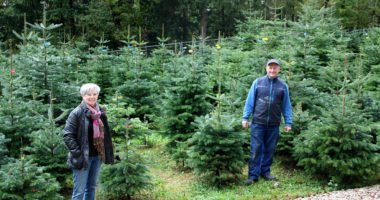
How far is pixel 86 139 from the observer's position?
579cm

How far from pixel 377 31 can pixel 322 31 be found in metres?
3.24

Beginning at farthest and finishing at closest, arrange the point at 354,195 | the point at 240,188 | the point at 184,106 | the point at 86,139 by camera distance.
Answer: the point at 184,106
the point at 240,188
the point at 354,195
the point at 86,139

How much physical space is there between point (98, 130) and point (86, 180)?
2.39ft

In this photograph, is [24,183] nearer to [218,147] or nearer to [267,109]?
[218,147]

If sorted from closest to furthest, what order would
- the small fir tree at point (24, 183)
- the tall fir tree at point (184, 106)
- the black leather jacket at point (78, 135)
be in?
1. the black leather jacket at point (78, 135)
2. the small fir tree at point (24, 183)
3. the tall fir tree at point (184, 106)

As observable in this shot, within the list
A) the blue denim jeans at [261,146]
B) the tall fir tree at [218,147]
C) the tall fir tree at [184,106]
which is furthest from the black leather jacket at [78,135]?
the tall fir tree at [184,106]

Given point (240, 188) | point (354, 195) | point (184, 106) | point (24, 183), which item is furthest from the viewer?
point (184, 106)

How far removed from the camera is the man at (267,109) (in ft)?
25.1

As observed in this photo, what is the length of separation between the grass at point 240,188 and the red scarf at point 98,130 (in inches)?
64.4

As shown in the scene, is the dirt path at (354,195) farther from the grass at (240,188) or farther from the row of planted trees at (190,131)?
the grass at (240,188)

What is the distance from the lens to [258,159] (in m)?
8.02

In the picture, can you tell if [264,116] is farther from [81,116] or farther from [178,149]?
[81,116]

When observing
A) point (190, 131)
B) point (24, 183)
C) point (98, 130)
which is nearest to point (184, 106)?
point (190, 131)

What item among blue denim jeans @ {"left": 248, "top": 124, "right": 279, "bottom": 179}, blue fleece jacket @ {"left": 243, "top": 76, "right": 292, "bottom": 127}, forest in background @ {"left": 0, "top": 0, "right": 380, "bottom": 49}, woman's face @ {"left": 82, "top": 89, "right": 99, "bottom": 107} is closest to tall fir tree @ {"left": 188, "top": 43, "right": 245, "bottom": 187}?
blue denim jeans @ {"left": 248, "top": 124, "right": 279, "bottom": 179}
